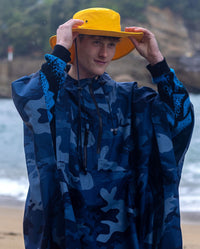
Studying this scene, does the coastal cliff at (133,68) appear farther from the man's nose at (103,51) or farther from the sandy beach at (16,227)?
the man's nose at (103,51)

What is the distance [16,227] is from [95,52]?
3.01 m

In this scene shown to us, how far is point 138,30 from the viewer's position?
6.67 ft

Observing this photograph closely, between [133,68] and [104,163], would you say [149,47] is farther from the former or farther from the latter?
[133,68]

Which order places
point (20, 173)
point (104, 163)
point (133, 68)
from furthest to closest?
1. point (133, 68)
2. point (20, 173)
3. point (104, 163)

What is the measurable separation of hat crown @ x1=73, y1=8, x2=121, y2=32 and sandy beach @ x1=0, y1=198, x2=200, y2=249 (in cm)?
243

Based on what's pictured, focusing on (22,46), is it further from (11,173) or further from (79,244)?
(79,244)

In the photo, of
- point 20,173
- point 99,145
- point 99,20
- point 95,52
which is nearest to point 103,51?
point 95,52

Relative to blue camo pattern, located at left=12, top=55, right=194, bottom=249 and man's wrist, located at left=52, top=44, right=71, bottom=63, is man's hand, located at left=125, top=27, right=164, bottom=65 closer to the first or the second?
blue camo pattern, located at left=12, top=55, right=194, bottom=249

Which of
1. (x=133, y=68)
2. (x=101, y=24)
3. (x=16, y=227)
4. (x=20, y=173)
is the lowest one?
(x=20, y=173)

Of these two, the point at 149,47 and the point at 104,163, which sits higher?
the point at 149,47

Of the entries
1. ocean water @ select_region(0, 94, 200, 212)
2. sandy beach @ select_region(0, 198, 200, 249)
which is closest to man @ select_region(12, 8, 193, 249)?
sandy beach @ select_region(0, 198, 200, 249)

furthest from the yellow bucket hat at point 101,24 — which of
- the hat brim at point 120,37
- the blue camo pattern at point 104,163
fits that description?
the blue camo pattern at point 104,163

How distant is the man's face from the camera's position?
1.95 metres

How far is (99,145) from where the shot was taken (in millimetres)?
1915
